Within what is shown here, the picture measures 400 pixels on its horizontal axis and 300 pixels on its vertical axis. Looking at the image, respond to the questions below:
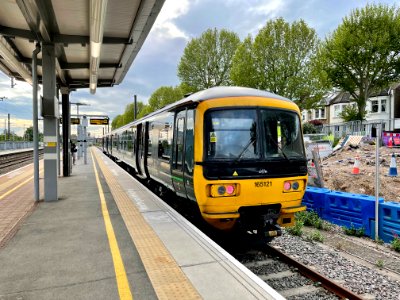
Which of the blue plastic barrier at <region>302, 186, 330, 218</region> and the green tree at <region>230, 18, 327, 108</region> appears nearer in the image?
the blue plastic barrier at <region>302, 186, 330, 218</region>

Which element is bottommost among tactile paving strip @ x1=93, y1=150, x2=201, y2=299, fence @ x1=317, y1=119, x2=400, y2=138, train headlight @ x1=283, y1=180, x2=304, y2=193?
tactile paving strip @ x1=93, y1=150, x2=201, y2=299

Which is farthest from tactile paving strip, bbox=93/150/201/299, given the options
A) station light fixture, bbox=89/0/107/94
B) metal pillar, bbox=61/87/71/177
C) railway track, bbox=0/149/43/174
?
railway track, bbox=0/149/43/174

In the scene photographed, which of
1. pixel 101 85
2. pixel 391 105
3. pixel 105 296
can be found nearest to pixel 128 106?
pixel 391 105

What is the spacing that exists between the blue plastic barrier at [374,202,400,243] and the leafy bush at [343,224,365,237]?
15.1 inches

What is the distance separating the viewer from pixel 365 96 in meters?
32.2

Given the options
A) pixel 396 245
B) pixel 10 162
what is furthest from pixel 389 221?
pixel 10 162

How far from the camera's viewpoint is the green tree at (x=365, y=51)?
96.5 ft

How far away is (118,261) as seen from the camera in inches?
176

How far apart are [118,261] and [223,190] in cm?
195

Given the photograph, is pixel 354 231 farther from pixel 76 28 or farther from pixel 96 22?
pixel 76 28

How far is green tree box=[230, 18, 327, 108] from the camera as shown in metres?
28.3

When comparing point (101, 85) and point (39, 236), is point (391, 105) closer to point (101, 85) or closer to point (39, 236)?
point (101, 85)

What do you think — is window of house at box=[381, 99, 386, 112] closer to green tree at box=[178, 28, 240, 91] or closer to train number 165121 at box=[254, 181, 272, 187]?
green tree at box=[178, 28, 240, 91]

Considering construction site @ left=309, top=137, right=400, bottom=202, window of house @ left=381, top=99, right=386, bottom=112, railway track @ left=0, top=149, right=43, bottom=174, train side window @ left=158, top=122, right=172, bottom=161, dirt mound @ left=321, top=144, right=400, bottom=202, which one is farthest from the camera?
window of house @ left=381, top=99, right=386, bottom=112
